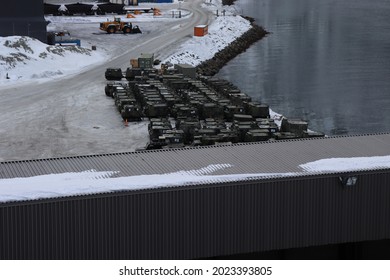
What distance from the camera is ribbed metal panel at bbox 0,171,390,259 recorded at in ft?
61.1

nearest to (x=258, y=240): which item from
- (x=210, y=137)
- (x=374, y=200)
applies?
(x=374, y=200)

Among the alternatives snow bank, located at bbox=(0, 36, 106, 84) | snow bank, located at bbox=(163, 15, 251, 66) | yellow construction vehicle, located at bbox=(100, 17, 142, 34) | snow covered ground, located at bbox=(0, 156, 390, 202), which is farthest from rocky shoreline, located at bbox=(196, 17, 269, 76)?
snow covered ground, located at bbox=(0, 156, 390, 202)

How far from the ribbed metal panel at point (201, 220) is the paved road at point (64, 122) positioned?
626 inches

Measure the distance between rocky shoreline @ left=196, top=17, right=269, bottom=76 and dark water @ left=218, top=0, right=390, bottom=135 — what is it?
3.49ft

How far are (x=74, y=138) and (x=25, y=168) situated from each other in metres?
15.9

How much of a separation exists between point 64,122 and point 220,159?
20.7 m

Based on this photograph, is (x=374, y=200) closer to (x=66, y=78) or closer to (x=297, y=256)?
(x=297, y=256)

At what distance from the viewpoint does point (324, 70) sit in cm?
6925

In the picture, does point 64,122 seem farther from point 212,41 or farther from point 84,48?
point 212,41

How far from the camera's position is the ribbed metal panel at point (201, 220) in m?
18.6

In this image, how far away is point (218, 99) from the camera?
1770 inches

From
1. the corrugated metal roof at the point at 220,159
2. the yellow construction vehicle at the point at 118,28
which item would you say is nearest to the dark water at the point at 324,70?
the yellow construction vehicle at the point at 118,28

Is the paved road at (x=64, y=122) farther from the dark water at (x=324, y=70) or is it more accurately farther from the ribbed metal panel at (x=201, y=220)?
the ribbed metal panel at (x=201, y=220)

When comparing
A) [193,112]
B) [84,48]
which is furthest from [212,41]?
[193,112]
